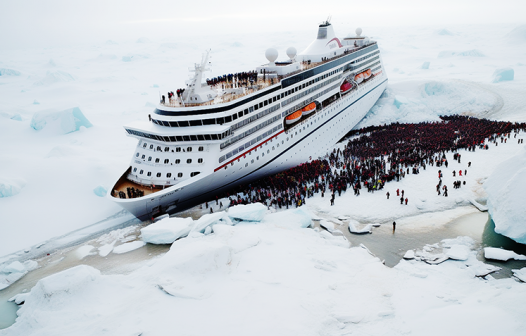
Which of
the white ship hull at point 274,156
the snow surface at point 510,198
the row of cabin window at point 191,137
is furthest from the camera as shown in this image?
the row of cabin window at point 191,137

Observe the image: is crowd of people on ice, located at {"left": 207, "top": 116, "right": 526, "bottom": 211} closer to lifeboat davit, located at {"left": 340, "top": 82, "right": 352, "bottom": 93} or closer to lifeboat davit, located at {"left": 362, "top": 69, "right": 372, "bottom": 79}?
lifeboat davit, located at {"left": 340, "top": 82, "right": 352, "bottom": 93}

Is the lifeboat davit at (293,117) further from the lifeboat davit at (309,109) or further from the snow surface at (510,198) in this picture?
the snow surface at (510,198)

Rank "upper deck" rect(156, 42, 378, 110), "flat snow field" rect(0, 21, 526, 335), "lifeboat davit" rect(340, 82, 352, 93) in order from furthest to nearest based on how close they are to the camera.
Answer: "lifeboat davit" rect(340, 82, 352, 93) → "upper deck" rect(156, 42, 378, 110) → "flat snow field" rect(0, 21, 526, 335)

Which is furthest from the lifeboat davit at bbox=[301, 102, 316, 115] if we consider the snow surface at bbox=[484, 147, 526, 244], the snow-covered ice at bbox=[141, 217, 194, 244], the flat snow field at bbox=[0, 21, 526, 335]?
the snow-covered ice at bbox=[141, 217, 194, 244]

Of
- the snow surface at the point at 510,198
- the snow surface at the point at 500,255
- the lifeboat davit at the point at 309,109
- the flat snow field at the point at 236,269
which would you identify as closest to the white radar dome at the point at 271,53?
the lifeboat davit at the point at 309,109

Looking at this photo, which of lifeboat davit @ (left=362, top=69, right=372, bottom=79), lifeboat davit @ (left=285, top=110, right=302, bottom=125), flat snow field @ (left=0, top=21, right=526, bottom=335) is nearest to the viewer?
flat snow field @ (left=0, top=21, right=526, bottom=335)

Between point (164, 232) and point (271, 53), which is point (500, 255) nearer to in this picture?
point (164, 232)
